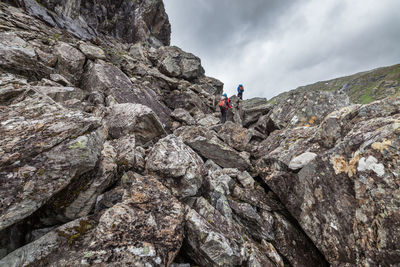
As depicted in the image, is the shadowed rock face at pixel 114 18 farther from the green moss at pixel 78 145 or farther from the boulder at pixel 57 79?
the green moss at pixel 78 145

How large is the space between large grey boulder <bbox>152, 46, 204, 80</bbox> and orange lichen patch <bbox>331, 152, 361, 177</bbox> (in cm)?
3730

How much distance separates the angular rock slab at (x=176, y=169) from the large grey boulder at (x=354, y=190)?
Answer: 6.15 meters

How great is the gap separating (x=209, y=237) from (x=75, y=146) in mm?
6514

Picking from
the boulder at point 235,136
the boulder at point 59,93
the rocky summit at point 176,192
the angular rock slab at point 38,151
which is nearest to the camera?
the angular rock slab at point 38,151

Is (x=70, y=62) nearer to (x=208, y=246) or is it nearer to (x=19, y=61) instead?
(x=19, y=61)

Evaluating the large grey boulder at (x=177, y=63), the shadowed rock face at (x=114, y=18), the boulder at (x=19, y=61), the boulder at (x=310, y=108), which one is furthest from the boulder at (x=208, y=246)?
the shadowed rock face at (x=114, y=18)

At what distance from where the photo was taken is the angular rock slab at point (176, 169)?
851 centimetres

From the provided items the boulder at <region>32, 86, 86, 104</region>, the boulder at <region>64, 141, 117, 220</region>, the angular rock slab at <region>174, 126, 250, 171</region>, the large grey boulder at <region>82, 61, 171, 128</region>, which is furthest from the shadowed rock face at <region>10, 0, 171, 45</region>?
the boulder at <region>64, 141, 117, 220</region>

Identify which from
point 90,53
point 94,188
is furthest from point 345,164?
point 90,53

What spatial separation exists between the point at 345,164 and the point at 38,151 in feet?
44.2

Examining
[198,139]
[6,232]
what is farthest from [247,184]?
[6,232]

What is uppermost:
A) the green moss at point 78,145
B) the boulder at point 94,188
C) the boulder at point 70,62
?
the boulder at point 70,62

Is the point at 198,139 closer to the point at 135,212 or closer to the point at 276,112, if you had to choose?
the point at 135,212

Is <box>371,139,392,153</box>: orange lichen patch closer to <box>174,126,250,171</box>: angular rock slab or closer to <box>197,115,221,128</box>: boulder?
<box>174,126,250,171</box>: angular rock slab
